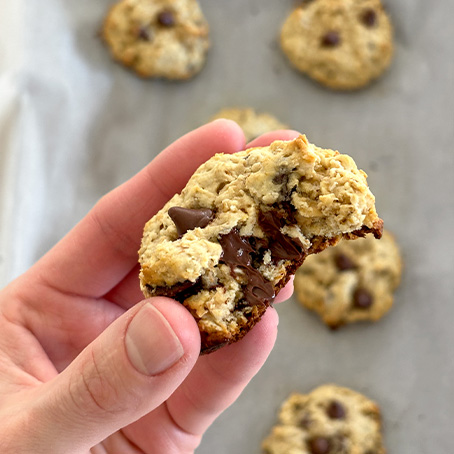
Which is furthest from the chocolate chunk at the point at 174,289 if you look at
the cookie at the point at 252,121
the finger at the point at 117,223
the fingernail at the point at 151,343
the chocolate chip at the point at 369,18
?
the chocolate chip at the point at 369,18

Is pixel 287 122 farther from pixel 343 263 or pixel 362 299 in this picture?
pixel 362 299

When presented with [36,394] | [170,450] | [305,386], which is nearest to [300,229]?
[36,394]

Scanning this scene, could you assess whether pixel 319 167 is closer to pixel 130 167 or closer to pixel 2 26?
pixel 130 167

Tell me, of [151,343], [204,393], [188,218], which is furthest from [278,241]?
[204,393]

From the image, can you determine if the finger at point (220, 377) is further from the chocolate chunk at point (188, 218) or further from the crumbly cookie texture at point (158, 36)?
the crumbly cookie texture at point (158, 36)

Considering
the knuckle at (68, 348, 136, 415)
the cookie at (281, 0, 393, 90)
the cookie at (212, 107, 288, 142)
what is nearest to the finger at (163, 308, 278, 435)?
the knuckle at (68, 348, 136, 415)

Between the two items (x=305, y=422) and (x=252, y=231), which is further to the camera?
(x=305, y=422)
